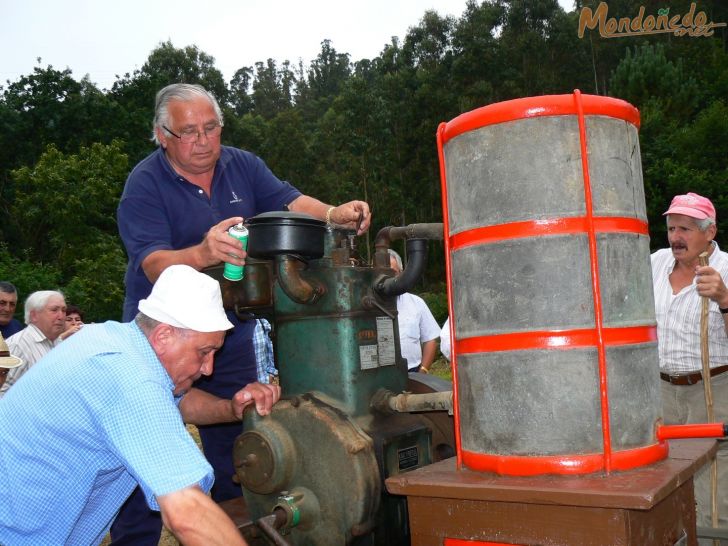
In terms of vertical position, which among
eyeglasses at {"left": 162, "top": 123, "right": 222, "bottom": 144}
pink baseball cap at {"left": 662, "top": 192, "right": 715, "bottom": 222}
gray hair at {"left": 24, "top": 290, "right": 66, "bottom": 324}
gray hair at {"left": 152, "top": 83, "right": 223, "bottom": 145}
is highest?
gray hair at {"left": 152, "top": 83, "right": 223, "bottom": 145}

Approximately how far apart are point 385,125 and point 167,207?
2955 cm

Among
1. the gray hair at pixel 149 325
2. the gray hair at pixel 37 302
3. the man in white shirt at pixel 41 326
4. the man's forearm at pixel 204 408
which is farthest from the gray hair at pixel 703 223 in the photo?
the gray hair at pixel 37 302

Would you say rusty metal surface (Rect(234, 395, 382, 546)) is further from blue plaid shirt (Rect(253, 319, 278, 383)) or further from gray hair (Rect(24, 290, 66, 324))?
gray hair (Rect(24, 290, 66, 324))

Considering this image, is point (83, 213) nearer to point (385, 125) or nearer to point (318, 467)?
point (385, 125)

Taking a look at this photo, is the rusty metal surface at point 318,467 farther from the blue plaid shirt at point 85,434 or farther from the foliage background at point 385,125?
the foliage background at point 385,125

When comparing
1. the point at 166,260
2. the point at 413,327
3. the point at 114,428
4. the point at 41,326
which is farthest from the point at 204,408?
the point at 41,326

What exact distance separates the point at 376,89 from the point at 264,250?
1231 inches

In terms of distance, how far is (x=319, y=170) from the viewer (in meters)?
35.5

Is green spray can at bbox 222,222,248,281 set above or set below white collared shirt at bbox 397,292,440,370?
above

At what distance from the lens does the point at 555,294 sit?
2.25 metres

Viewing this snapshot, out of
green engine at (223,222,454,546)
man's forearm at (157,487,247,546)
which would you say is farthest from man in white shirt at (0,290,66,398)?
man's forearm at (157,487,247,546)

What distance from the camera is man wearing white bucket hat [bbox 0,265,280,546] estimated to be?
223 cm

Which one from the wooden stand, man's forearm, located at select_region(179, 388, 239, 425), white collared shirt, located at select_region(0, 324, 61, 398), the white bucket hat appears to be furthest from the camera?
white collared shirt, located at select_region(0, 324, 61, 398)

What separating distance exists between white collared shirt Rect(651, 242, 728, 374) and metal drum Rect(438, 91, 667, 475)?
229 centimetres
